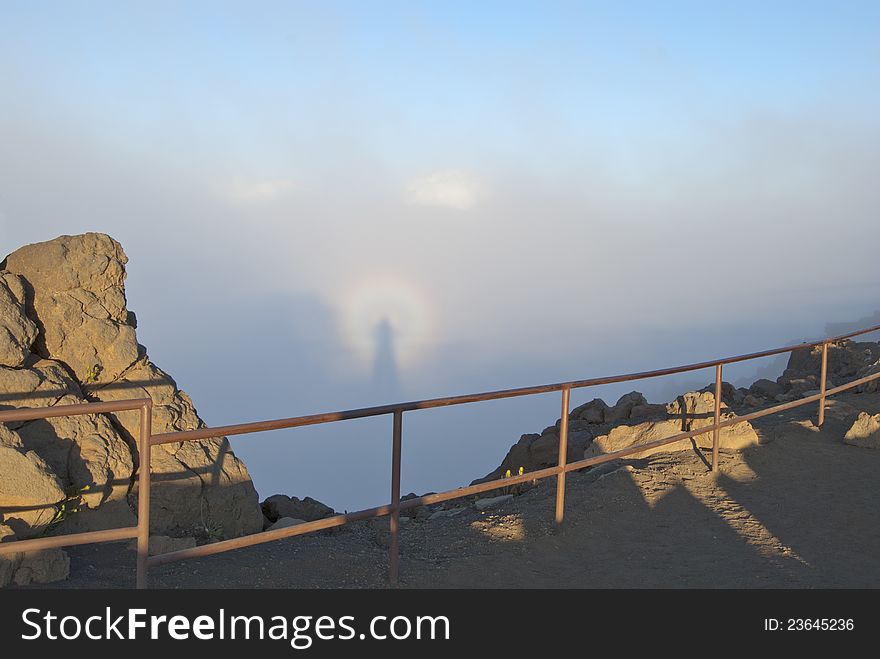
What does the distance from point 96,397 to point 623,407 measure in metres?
8.80

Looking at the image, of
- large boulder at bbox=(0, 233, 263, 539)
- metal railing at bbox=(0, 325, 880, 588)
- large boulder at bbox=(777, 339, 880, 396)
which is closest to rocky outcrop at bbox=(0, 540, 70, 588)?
large boulder at bbox=(0, 233, 263, 539)

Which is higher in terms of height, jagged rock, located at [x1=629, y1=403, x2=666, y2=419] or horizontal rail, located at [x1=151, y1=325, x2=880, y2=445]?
jagged rock, located at [x1=629, y1=403, x2=666, y2=419]

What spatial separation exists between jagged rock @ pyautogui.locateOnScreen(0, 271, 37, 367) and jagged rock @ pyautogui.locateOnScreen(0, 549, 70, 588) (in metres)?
1.62

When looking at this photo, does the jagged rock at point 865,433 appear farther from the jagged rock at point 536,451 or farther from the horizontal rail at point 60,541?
the horizontal rail at point 60,541

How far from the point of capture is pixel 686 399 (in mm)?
10195

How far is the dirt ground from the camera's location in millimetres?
5777

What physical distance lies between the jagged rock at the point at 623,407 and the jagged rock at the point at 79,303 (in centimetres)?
835

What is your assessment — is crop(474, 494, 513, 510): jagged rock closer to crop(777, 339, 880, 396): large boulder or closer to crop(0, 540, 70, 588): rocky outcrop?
crop(0, 540, 70, 588): rocky outcrop

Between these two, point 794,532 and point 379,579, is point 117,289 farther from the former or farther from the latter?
point 794,532

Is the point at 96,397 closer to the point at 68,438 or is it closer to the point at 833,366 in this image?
the point at 68,438

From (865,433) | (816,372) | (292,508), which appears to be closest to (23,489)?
(292,508)
